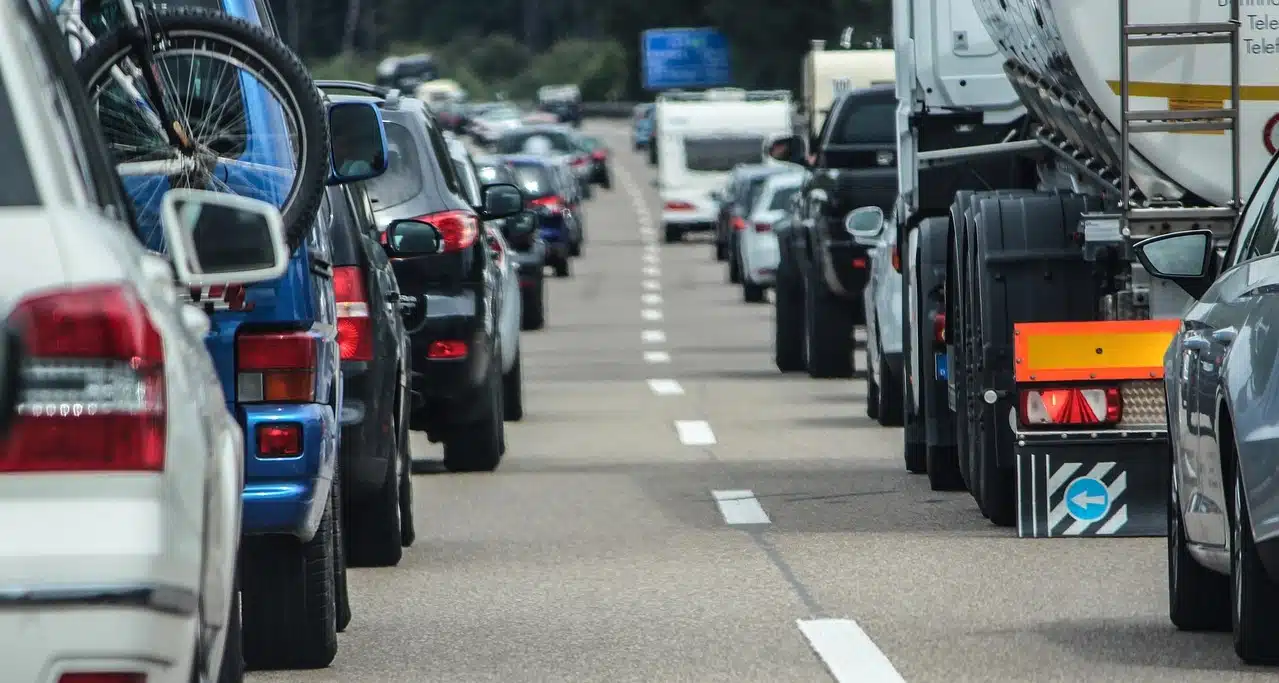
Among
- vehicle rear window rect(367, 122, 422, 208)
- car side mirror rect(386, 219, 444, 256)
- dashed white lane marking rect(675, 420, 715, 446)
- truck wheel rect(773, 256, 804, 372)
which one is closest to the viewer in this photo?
car side mirror rect(386, 219, 444, 256)

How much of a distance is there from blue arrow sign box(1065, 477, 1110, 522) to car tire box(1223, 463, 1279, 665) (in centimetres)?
324

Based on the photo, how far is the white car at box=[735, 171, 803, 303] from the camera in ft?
116

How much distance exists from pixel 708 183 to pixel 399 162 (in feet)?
142

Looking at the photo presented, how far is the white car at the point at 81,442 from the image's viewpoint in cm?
422

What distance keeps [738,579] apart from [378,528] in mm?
1325

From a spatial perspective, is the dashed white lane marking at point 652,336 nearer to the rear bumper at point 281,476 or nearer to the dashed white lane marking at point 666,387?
the dashed white lane marking at point 666,387

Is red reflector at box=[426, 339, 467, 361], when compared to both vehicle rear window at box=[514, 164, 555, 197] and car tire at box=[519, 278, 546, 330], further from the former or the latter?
vehicle rear window at box=[514, 164, 555, 197]

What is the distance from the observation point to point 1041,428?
11273 mm

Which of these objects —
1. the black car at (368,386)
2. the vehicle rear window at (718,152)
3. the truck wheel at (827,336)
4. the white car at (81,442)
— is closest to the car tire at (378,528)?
the black car at (368,386)

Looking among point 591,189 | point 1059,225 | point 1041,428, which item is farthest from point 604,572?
point 591,189

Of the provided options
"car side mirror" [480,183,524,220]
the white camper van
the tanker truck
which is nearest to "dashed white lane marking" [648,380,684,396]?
"car side mirror" [480,183,524,220]

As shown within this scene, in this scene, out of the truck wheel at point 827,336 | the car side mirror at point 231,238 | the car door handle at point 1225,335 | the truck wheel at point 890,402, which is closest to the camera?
the car side mirror at point 231,238

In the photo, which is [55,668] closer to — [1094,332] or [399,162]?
[1094,332]

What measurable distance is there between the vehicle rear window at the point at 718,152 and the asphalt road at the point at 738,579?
37826 mm
